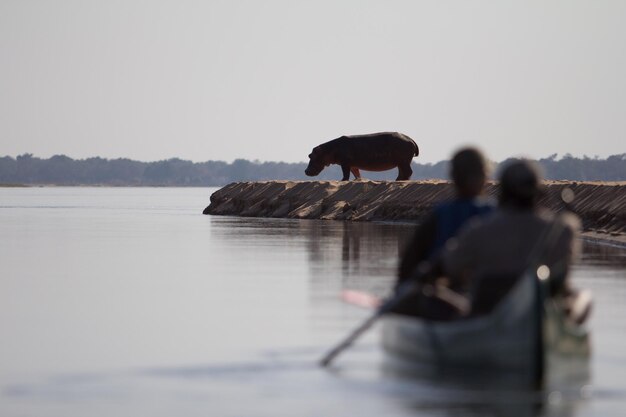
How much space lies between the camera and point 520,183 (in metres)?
12.1

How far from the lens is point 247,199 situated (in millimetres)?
73812

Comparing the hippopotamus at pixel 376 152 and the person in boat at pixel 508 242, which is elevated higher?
the hippopotamus at pixel 376 152

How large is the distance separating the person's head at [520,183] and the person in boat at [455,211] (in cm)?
76

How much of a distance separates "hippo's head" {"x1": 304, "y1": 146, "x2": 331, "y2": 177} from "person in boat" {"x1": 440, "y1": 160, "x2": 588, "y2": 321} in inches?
2276

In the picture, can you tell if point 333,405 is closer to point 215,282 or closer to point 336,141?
point 215,282

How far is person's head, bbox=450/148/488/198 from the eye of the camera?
1298 centimetres

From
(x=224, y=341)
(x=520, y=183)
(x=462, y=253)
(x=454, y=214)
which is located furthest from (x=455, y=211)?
(x=224, y=341)

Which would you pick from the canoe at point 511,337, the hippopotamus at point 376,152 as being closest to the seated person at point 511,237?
the canoe at point 511,337

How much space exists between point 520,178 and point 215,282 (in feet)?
45.9

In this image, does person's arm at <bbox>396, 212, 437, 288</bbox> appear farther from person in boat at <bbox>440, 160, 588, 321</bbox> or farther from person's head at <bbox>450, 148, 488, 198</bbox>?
person in boat at <bbox>440, 160, 588, 321</bbox>

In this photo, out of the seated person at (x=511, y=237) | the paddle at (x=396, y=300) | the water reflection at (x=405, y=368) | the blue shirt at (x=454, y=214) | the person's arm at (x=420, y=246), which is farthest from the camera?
the person's arm at (x=420, y=246)

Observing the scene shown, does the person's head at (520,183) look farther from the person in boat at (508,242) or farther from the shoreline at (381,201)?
the shoreline at (381,201)

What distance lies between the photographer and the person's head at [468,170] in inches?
511

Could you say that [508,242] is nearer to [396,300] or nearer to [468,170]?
[468,170]
